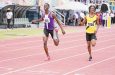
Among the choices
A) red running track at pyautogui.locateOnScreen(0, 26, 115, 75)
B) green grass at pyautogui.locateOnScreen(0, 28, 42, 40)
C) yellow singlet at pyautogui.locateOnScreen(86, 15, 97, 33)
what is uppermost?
yellow singlet at pyautogui.locateOnScreen(86, 15, 97, 33)

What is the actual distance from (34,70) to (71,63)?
6.88ft

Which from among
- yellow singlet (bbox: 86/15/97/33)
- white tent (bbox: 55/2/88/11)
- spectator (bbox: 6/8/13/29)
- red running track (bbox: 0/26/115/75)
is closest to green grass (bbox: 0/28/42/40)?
spectator (bbox: 6/8/13/29)

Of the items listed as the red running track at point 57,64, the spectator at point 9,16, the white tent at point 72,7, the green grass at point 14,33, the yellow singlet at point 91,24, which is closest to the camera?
the red running track at point 57,64

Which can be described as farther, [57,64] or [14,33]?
[14,33]

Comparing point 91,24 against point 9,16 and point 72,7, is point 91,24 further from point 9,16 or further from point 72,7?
point 72,7

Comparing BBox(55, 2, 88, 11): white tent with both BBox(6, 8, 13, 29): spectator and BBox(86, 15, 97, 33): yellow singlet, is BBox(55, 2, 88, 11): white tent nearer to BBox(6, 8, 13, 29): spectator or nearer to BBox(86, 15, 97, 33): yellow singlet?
BBox(6, 8, 13, 29): spectator

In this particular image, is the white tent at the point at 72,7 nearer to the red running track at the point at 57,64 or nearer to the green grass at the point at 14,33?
the green grass at the point at 14,33

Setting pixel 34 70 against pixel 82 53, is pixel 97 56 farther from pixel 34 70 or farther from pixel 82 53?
pixel 34 70

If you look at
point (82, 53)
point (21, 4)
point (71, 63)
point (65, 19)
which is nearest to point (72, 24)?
point (65, 19)

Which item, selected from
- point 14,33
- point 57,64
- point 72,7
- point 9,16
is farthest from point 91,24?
point 72,7

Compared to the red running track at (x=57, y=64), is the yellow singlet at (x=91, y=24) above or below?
above

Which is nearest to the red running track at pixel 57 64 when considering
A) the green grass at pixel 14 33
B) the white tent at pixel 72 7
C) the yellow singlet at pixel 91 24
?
the yellow singlet at pixel 91 24

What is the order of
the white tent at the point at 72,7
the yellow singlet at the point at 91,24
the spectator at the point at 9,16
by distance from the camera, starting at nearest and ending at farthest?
the yellow singlet at the point at 91,24
the spectator at the point at 9,16
the white tent at the point at 72,7

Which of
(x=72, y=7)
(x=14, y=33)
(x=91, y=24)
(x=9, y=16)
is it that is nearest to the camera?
(x=91, y=24)
